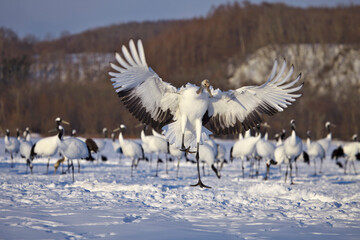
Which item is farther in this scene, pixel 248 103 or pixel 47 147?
pixel 47 147

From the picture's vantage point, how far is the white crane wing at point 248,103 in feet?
24.2

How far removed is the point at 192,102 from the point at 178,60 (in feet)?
188

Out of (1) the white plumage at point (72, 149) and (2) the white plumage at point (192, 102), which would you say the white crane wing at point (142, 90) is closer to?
(2) the white plumage at point (192, 102)

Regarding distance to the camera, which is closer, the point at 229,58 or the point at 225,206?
the point at 225,206

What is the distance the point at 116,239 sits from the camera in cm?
406

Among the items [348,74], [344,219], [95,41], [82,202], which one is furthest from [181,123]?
[95,41]

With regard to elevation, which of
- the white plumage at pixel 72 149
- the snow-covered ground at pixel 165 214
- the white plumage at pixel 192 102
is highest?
the white plumage at pixel 192 102

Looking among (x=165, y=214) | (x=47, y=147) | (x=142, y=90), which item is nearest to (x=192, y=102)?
(x=142, y=90)

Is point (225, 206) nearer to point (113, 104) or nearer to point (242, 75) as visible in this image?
point (113, 104)

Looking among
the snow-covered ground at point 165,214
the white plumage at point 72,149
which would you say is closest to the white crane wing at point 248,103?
the snow-covered ground at point 165,214

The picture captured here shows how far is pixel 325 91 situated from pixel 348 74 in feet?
A: 17.2

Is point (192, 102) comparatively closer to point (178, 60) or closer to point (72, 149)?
point (72, 149)

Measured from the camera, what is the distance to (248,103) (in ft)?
25.7

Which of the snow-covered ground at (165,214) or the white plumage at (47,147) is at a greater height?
the white plumage at (47,147)
